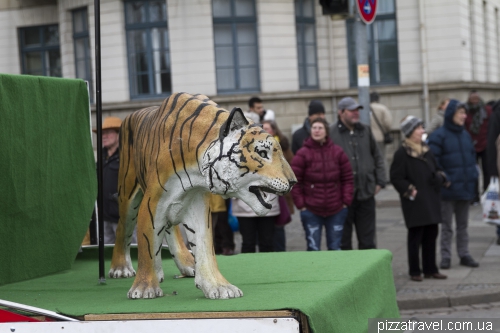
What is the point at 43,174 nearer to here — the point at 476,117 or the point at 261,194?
the point at 261,194

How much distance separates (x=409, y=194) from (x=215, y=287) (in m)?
5.30

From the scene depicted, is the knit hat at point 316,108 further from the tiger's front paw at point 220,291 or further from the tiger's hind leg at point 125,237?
the tiger's front paw at point 220,291

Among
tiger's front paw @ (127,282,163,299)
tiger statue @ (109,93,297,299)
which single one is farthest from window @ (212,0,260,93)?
tiger's front paw @ (127,282,163,299)

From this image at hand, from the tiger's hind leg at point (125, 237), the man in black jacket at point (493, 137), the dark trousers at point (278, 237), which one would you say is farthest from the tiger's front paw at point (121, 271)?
the man in black jacket at point (493, 137)

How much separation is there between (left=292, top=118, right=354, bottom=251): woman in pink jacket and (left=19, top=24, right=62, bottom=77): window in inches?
687

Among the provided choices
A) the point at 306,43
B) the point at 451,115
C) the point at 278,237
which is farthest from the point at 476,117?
the point at 306,43

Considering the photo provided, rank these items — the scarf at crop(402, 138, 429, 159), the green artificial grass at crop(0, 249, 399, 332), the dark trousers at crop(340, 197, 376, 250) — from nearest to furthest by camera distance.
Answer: the green artificial grass at crop(0, 249, 399, 332) < the scarf at crop(402, 138, 429, 159) < the dark trousers at crop(340, 197, 376, 250)

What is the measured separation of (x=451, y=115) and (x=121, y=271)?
19.3 ft

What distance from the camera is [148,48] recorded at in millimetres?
22859

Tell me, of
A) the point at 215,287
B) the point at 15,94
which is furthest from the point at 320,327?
the point at 15,94

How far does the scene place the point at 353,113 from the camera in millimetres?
9758

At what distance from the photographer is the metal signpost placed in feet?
34.2

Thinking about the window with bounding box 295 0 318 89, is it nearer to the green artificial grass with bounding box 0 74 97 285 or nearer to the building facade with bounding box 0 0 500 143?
the building facade with bounding box 0 0 500 143

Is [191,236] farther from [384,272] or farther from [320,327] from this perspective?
[384,272]
